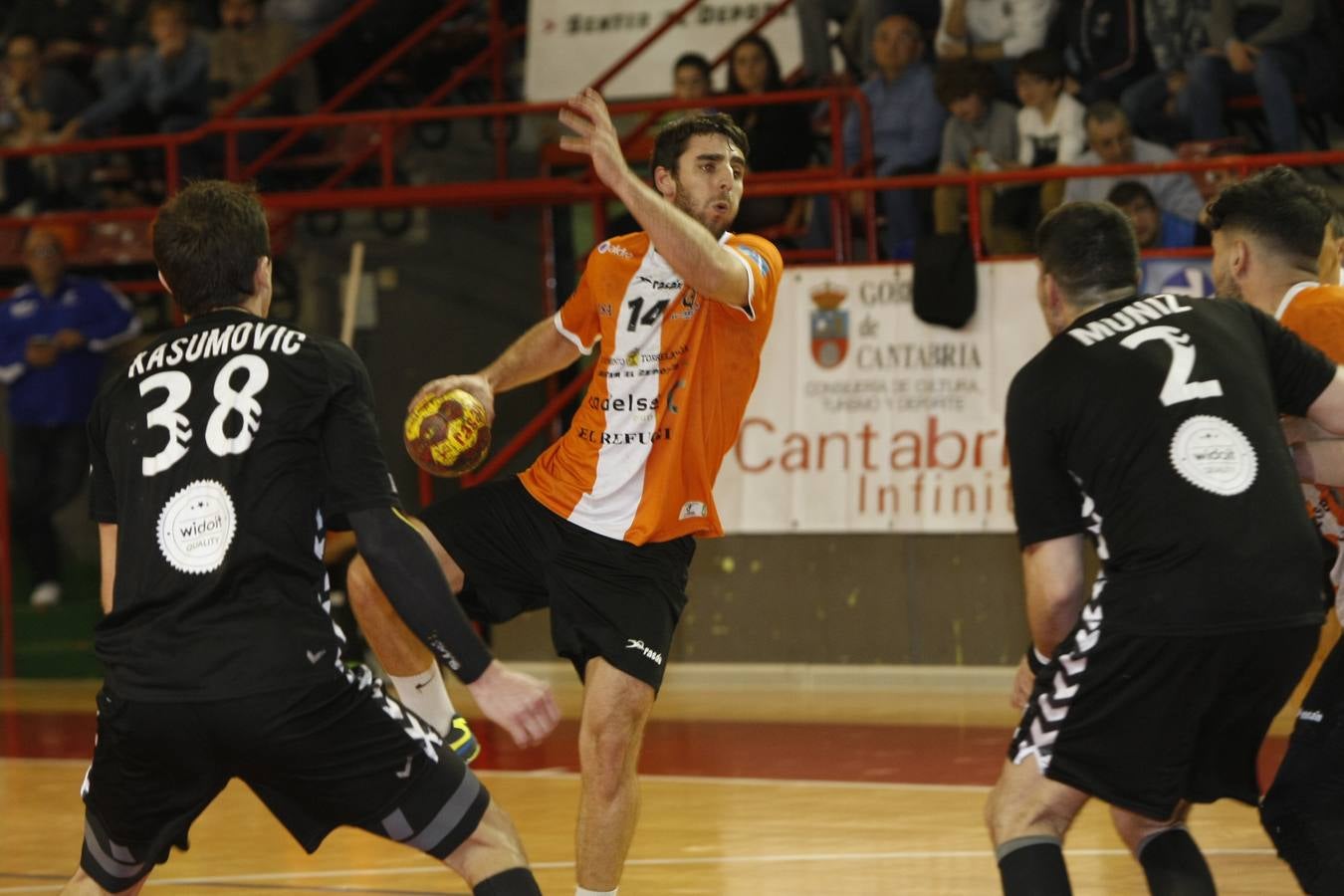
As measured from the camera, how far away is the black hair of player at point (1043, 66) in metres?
11.4

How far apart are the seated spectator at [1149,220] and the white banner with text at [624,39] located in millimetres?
3270

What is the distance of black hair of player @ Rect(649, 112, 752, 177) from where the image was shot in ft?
18.9

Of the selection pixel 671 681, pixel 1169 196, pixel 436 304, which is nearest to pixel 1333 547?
pixel 1169 196

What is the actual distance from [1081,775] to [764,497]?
24.2ft

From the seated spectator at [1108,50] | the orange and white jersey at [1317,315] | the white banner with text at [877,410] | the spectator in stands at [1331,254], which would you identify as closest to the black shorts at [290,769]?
the orange and white jersey at [1317,315]

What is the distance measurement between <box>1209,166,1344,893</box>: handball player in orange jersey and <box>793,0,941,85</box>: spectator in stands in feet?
25.5

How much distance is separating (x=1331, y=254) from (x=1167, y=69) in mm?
6885

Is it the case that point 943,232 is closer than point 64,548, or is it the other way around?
point 943,232

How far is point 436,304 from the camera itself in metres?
13.1

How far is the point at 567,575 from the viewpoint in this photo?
18.5ft

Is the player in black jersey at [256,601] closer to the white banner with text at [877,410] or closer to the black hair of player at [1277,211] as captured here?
the black hair of player at [1277,211]

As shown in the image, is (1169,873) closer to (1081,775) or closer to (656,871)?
(1081,775)

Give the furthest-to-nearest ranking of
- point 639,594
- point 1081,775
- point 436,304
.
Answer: point 436,304, point 639,594, point 1081,775

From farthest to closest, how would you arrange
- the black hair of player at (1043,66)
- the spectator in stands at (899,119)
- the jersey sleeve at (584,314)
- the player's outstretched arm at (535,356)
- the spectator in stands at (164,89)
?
the spectator in stands at (164,89) < the spectator in stands at (899,119) < the black hair of player at (1043,66) < the player's outstretched arm at (535,356) < the jersey sleeve at (584,314)
